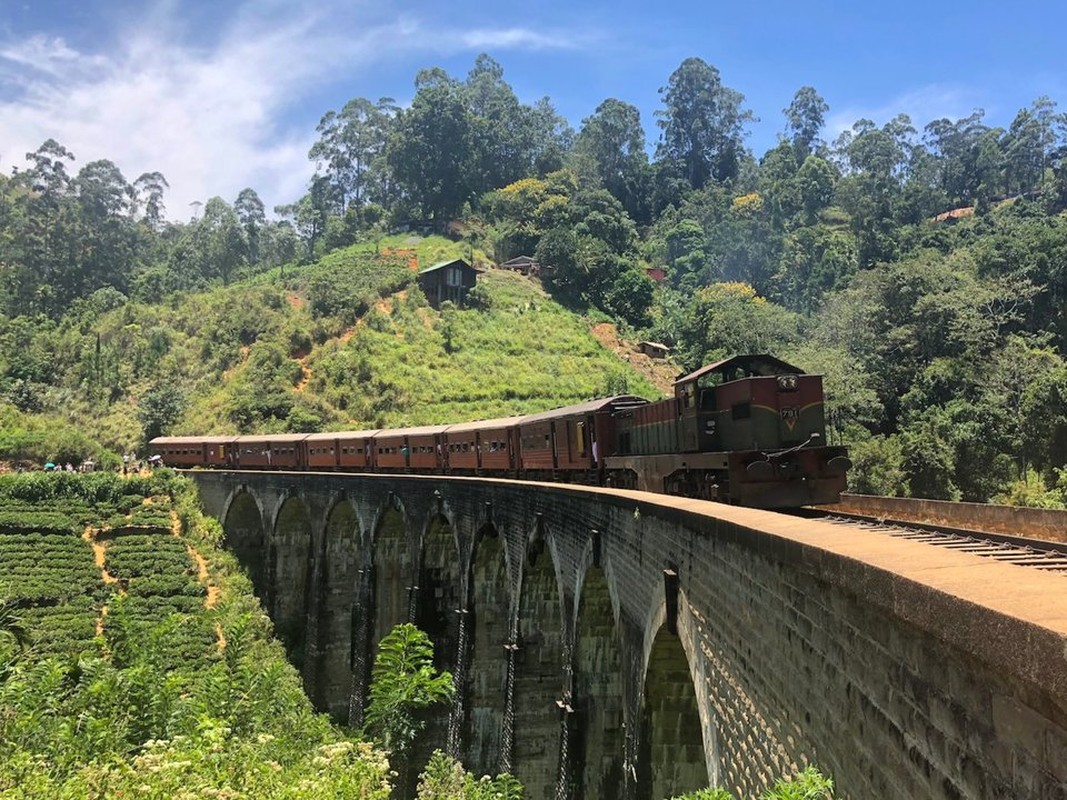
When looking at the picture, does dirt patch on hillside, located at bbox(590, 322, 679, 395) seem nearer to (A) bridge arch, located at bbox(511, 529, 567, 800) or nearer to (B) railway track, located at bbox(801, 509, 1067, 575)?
(A) bridge arch, located at bbox(511, 529, 567, 800)

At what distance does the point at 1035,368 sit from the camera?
31.4 metres

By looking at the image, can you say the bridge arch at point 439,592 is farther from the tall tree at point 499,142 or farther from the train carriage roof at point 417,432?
the tall tree at point 499,142

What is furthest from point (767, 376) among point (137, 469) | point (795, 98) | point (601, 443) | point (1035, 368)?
point (795, 98)

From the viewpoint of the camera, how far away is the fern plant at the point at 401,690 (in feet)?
51.8

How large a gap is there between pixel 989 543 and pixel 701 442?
18.1 ft

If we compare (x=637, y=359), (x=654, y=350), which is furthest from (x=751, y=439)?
(x=654, y=350)

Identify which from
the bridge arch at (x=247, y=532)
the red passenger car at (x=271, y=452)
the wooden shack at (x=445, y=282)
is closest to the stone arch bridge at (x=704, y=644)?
the bridge arch at (x=247, y=532)

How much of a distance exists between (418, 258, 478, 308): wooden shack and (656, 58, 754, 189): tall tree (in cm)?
4996

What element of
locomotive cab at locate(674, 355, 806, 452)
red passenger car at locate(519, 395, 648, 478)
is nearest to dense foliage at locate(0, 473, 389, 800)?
locomotive cab at locate(674, 355, 806, 452)

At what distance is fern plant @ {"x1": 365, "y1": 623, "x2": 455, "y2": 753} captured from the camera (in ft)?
51.8

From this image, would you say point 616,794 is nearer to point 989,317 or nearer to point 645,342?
point 989,317

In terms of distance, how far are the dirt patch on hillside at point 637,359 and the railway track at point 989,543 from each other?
157 ft

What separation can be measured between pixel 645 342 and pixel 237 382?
99.2 ft

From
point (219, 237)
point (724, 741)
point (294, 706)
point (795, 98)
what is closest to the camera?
point (724, 741)
